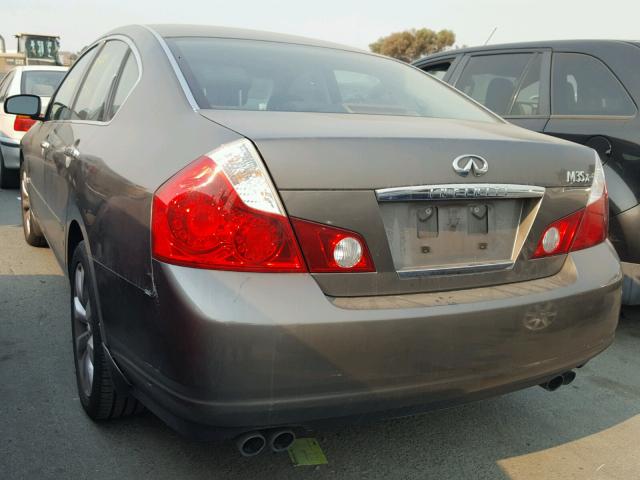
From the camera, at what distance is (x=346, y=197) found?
1.92 metres

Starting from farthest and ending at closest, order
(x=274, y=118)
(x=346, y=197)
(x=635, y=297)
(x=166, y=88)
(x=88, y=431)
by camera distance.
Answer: (x=635, y=297) < (x=88, y=431) < (x=166, y=88) < (x=274, y=118) < (x=346, y=197)

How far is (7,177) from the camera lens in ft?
29.1

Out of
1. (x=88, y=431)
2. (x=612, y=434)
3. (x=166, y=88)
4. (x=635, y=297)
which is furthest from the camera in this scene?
(x=635, y=297)

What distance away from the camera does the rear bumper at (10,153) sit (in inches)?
333

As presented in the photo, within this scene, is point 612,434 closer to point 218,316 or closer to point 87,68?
point 218,316

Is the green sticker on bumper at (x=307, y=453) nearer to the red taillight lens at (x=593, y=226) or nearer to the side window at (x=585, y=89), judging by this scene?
the red taillight lens at (x=593, y=226)

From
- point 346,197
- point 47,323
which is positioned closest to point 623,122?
point 346,197

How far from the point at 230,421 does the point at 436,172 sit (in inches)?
36.8

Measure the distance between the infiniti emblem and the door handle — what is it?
5.43 ft

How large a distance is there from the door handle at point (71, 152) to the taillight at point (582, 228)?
6.29 feet

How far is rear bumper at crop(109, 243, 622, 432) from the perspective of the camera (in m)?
1.82

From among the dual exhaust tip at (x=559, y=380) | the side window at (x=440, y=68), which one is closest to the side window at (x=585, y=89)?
the side window at (x=440, y=68)

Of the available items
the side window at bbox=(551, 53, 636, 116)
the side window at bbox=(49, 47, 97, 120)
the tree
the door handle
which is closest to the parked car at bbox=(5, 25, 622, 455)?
the door handle

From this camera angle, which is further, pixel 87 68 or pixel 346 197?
pixel 87 68
